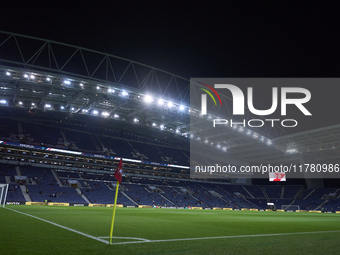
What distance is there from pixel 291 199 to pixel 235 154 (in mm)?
16094

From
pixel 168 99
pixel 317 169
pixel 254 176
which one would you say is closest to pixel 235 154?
pixel 254 176

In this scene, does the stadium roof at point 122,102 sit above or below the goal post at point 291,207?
above

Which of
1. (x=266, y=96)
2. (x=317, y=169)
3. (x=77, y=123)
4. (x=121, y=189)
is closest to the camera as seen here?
(x=266, y=96)

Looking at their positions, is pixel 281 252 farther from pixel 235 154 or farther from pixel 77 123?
pixel 235 154

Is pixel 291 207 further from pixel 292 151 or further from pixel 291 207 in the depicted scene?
pixel 292 151

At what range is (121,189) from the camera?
4725 cm

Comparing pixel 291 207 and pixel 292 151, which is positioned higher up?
pixel 292 151

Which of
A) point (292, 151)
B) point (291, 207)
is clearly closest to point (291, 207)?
point (291, 207)

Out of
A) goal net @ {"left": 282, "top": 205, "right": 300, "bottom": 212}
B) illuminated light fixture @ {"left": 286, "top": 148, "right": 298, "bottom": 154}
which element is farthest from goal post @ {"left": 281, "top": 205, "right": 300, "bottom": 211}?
illuminated light fixture @ {"left": 286, "top": 148, "right": 298, "bottom": 154}

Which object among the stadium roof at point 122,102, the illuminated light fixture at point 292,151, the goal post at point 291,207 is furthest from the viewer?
the goal post at point 291,207

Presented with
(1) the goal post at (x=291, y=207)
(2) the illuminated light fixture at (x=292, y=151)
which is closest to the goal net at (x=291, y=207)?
(1) the goal post at (x=291, y=207)

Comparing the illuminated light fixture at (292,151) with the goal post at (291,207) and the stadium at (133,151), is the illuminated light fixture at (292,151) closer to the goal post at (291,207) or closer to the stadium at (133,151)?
the stadium at (133,151)

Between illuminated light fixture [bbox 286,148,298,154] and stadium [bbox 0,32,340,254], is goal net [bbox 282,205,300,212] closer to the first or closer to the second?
stadium [bbox 0,32,340,254]

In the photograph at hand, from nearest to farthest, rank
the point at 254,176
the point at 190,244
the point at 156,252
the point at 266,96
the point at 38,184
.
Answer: the point at 156,252, the point at 190,244, the point at 266,96, the point at 38,184, the point at 254,176
